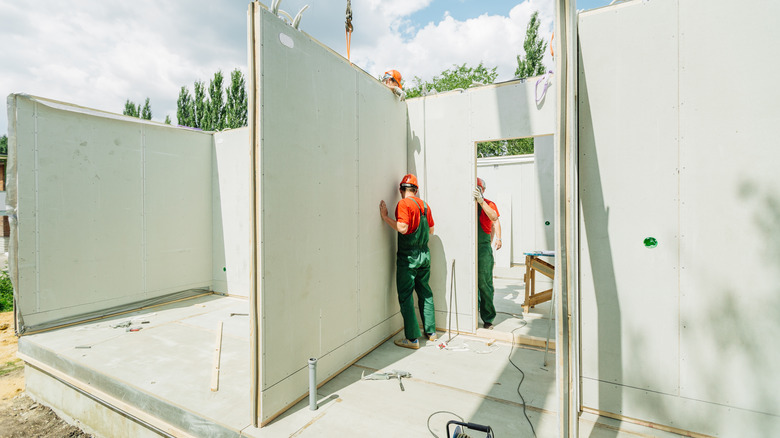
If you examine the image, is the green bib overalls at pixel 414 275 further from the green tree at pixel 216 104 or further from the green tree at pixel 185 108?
the green tree at pixel 185 108

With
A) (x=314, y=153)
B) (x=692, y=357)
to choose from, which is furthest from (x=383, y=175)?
(x=692, y=357)

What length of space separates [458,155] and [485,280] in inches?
55.3

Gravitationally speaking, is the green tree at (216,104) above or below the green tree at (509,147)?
above

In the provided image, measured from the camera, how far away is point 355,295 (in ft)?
9.84

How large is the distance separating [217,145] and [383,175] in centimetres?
368

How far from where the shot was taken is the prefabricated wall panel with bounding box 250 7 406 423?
6.86 ft

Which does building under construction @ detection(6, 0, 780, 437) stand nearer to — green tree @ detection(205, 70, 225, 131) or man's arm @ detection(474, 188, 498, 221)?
man's arm @ detection(474, 188, 498, 221)

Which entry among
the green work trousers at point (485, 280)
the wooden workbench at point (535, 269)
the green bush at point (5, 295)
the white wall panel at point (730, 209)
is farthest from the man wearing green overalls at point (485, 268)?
Answer: the green bush at point (5, 295)

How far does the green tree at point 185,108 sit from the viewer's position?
1902cm

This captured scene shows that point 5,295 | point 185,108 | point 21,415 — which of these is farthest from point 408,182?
point 185,108

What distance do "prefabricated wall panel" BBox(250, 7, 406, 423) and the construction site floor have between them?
264 millimetres

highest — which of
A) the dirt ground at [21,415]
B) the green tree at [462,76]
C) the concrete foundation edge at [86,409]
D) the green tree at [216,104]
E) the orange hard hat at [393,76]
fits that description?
the green tree at [462,76]

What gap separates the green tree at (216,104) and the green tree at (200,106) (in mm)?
317

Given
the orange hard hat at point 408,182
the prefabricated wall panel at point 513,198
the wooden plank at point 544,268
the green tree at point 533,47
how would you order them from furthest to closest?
the green tree at point 533,47 → the prefabricated wall panel at point 513,198 → the wooden plank at point 544,268 → the orange hard hat at point 408,182
